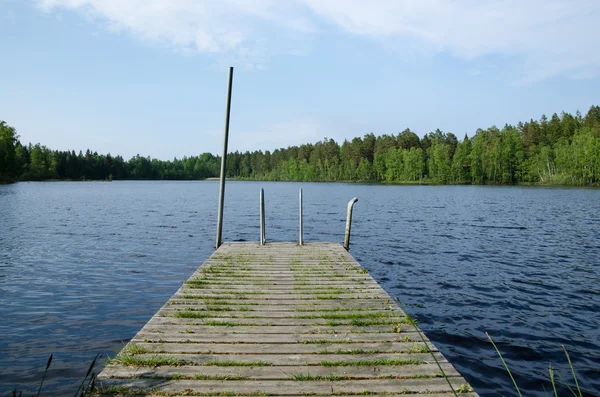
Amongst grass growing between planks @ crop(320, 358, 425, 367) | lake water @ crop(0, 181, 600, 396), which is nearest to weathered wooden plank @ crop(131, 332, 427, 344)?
grass growing between planks @ crop(320, 358, 425, 367)

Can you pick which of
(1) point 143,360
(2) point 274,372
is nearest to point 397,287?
(2) point 274,372

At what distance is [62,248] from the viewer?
1420cm

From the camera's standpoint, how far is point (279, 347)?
4.06 meters

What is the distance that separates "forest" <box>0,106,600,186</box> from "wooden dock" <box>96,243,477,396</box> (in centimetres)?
8324

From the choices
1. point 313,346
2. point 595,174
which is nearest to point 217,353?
point 313,346

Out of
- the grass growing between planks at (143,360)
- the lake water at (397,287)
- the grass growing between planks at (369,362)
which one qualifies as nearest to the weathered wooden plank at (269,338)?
the grass growing between planks at (143,360)

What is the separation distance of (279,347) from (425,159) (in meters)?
109

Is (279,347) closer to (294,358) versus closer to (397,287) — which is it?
(294,358)

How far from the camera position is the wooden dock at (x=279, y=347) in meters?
3.30

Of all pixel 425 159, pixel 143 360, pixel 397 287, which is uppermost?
pixel 425 159

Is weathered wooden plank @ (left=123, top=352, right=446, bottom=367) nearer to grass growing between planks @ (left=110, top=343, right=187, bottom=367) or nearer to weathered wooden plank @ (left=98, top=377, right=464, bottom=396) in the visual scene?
grass growing between planks @ (left=110, top=343, right=187, bottom=367)

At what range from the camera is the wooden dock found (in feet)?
10.8

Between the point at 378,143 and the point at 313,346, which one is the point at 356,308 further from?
the point at 378,143

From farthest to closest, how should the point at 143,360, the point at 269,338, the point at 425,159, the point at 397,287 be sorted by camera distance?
the point at 425,159 → the point at 397,287 → the point at 269,338 → the point at 143,360
